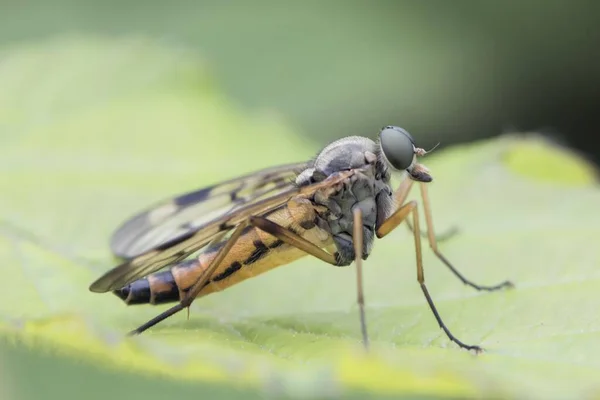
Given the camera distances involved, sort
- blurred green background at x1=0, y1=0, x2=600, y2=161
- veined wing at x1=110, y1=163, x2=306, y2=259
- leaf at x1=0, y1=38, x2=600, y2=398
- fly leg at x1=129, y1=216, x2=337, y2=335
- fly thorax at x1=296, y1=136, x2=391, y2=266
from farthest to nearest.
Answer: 1. blurred green background at x1=0, y1=0, x2=600, y2=161
2. veined wing at x1=110, y1=163, x2=306, y2=259
3. fly thorax at x1=296, y1=136, x2=391, y2=266
4. fly leg at x1=129, y1=216, x2=337, y2=335
5. leaf at x1=0, y1=38, x2=600, y2=398

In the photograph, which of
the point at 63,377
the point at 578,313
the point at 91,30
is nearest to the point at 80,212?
the point at 63,377

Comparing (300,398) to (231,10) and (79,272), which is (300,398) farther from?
(231,10)

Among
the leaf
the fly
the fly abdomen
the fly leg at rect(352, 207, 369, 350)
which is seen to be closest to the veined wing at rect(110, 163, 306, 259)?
the fly

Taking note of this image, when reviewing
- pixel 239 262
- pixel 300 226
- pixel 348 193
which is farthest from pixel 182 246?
pixel 348 193

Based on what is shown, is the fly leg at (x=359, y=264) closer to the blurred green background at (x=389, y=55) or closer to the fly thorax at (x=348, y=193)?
the fly thorax at (x=348, y=193)

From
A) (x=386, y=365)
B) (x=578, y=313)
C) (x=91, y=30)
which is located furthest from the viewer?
(x=91, y=30)

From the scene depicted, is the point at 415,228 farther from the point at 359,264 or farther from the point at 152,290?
the point at 152,290

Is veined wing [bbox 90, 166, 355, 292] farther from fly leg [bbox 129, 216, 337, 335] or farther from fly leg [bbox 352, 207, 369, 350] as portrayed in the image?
fly leg [bbox 352, 207, 369, 350]
